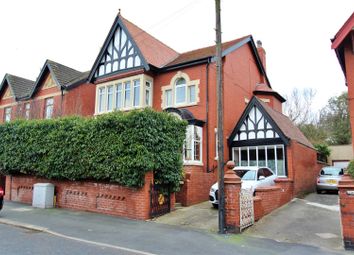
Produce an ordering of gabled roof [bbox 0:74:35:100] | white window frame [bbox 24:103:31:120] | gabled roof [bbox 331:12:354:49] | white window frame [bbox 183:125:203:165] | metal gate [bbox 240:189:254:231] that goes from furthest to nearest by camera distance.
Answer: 1. gabled roof [bbox 0:74:35:100]
2. white window frame [bbox 24:103:31:120]
3. white window frame [bbox 183:125:203:165]
4. gabled roof [bbox 331:12:354:49]
5. metal gate [bbox 240:189:254:231]

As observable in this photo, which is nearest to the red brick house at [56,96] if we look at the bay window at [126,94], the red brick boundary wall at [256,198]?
the bay window at [126,94]

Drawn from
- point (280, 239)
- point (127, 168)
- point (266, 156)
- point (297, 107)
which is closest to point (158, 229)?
point (127, 168)

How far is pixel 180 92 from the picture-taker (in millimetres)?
20141

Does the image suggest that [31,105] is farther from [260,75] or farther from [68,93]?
[260,75]

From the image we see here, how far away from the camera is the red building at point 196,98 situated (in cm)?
1739

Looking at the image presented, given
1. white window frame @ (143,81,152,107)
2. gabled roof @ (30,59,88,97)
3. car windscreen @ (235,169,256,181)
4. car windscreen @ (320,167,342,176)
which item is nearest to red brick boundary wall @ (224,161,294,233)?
car windscreen @ (235,169,256,181)

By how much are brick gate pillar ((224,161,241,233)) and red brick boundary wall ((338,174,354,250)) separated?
2.80 metres

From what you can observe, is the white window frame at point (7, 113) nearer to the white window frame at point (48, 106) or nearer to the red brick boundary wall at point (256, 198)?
the white window frame at point (48, 106)

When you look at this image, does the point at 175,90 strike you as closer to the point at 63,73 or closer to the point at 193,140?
the point at 193,140

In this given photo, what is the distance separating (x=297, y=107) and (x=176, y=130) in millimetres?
34195

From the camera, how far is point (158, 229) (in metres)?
9.89

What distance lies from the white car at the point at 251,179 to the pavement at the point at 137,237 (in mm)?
3031

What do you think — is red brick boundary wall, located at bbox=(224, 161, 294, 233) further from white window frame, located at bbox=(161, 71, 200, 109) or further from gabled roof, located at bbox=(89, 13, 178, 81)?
gabled roof, located at bbox=(89, 13, 178, 81)

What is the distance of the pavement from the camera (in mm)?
7695
